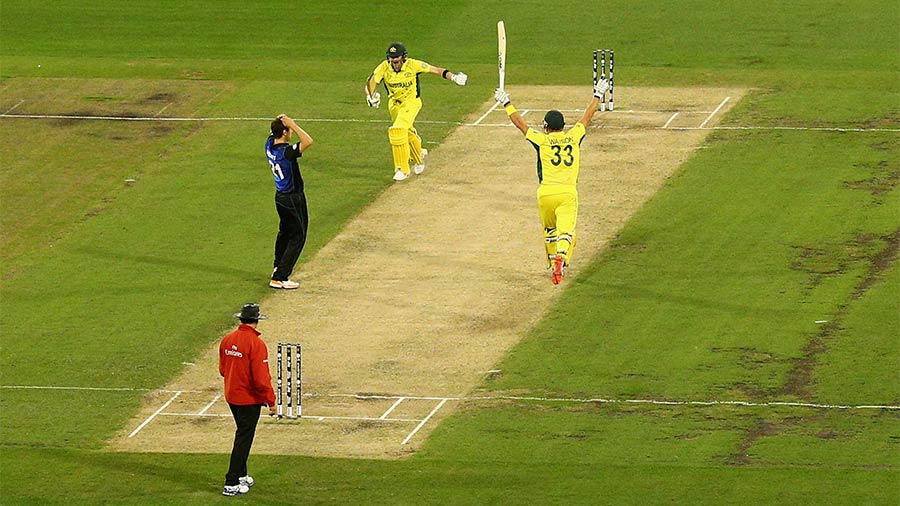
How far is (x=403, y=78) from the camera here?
117 feet

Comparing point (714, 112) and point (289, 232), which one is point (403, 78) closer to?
point (289, 232)

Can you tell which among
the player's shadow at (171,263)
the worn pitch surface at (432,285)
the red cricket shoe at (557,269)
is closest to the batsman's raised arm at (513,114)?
the red cricket shoe at (557,269)

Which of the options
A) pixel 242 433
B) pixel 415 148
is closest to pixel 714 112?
pixel 415 148

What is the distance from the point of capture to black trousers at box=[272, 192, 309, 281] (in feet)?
102

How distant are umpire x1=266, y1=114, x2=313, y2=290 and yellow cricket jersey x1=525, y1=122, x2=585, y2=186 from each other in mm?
3608

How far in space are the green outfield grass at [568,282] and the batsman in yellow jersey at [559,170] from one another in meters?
1.26

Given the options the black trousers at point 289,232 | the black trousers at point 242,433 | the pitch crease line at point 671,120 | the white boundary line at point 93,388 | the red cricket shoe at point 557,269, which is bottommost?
the white boundary line at point 93,388

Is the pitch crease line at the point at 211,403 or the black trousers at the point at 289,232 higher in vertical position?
the black trousers at the point at 289,232

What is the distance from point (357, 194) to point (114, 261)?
5.03 metres

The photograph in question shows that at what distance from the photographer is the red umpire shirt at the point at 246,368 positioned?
2267 cm

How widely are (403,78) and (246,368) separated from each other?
13.7 metres

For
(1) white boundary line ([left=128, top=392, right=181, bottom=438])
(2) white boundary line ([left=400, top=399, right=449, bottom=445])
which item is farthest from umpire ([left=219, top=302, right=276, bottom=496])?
(1) white boundary line ([left=128, top=392, right=181, bottom=438])

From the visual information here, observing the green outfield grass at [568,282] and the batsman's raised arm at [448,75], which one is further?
the batsman's raised arm at [448,75]

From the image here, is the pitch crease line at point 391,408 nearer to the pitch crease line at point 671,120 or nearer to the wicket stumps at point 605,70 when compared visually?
the wicket stumps at point 605,70
